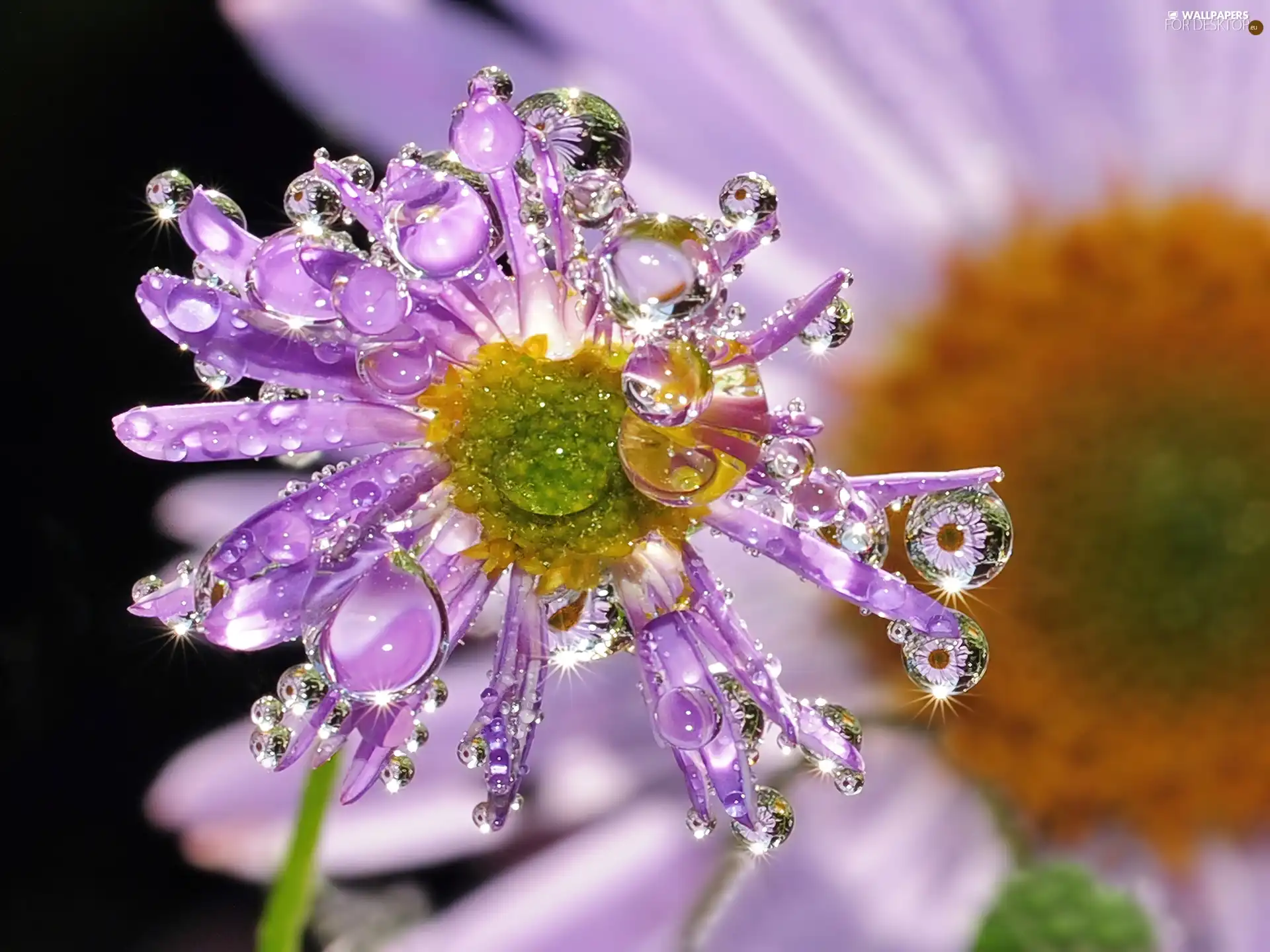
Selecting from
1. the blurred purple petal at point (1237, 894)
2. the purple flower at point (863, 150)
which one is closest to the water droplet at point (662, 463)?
the purple flower at point (863, 150)

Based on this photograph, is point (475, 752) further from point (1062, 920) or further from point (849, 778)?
point (1062, 920)

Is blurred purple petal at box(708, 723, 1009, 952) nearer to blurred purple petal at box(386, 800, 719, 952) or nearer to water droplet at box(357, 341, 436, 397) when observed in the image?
blurred purple petal at box(386, 800, 719, 952)

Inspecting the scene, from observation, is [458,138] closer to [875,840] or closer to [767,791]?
[767,791]

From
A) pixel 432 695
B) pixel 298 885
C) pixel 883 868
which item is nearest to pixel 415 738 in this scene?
pixel 432 695

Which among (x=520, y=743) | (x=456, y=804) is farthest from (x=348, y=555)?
(x=456, y=804)

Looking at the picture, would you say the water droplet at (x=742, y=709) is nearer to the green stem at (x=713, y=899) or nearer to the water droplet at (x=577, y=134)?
the water droplet at (x=577, y=134)

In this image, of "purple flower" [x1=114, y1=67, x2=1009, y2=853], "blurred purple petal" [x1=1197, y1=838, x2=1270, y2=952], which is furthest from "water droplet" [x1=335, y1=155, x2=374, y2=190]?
"blurred purple petal" [x1=1197, y1=838, x2=1270, y2=952]

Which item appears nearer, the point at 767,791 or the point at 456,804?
the point at 767,791
